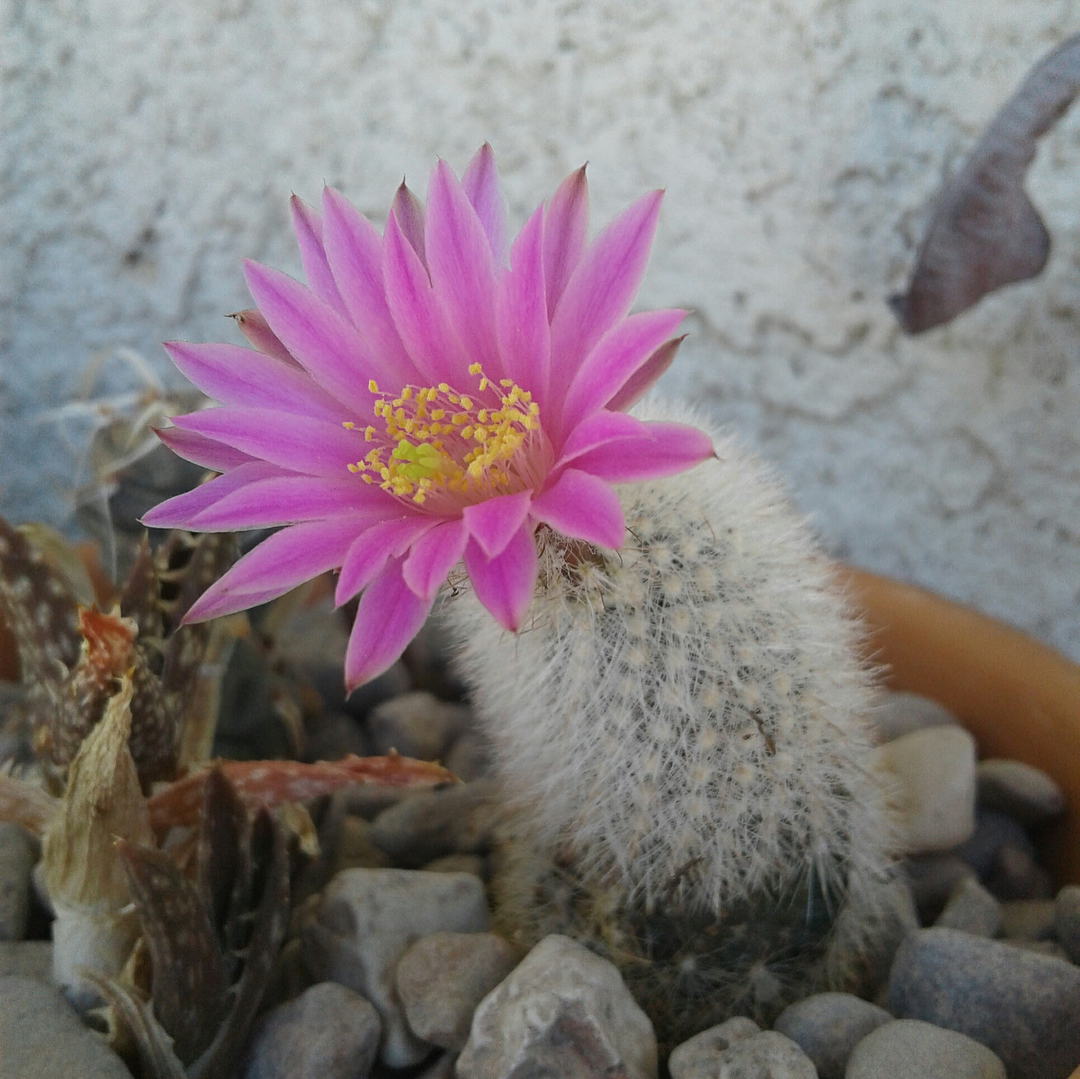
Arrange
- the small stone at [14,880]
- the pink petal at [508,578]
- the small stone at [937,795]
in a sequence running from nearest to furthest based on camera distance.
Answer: the pink petal at [508,578]
the small stone at [14,880]
the small stone at [937,795]

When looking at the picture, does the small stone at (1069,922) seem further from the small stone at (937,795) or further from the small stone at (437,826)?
the small stone at (437,826)

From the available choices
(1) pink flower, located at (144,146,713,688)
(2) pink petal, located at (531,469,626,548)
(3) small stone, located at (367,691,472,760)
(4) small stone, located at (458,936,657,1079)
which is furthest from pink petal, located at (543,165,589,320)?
(3) small stone, located at (367,691,472,760)

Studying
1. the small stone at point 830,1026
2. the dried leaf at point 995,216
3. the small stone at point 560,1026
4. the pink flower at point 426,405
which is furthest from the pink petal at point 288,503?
the dried leaf at point 995,216

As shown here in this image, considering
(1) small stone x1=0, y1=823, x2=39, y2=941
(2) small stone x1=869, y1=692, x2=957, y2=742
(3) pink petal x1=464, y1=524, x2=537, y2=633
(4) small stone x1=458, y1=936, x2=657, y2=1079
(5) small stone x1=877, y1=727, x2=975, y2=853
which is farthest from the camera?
(2) small stone x1=869, y1=692, x2=957, y2=742

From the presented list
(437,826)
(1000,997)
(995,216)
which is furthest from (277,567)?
(995,216)

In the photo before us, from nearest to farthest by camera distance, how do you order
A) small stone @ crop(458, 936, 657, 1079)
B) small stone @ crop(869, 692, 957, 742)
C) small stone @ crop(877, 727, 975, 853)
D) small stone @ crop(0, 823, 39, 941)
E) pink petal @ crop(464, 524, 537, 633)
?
pink petal @ crop(464, 524, 537, 633)
small stone @ crop(458, 936, 657, 1079)
small stone @ crop(0, 823, 39, 941)
small stone @ crop(877, 727, 975, 853)
small stone @ crop(869, 692, 957, 742)

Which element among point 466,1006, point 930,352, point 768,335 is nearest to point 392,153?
point 768,335

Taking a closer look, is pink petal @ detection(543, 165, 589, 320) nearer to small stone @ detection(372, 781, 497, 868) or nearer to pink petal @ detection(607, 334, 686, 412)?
pink petal @ detection(607, 334, 686, 412)
